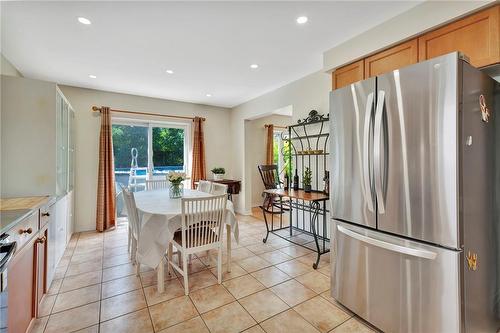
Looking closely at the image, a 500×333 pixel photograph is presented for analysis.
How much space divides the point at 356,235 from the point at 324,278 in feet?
3.40

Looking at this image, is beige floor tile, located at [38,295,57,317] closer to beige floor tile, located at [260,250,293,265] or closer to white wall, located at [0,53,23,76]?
beige floor tile, located at [260,250,293,265]

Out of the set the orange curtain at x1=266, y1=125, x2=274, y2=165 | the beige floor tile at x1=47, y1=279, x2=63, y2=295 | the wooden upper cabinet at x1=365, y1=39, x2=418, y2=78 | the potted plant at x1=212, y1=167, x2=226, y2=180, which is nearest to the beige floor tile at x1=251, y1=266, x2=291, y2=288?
the beige floor tile at x1=47, y1=279, x2=63, y2=295

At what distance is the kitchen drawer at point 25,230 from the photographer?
4.76ft

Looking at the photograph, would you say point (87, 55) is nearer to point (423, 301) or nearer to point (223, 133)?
point (223, 133)

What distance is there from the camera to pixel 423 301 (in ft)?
4.76

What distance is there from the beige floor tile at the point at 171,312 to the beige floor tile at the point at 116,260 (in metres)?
1.20

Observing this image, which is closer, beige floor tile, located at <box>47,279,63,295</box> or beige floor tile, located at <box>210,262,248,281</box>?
beige floor tile, located at <box>47,279,63,295</box>

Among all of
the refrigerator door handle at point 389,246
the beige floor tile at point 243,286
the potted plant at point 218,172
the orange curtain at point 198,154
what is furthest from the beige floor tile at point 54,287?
the potted plant at point 218,172

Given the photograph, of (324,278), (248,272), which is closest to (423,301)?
(324,278)

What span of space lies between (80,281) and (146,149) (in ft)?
9.68

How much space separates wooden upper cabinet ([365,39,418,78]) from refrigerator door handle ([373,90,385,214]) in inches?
33.8

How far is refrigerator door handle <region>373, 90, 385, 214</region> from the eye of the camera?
1.64 m

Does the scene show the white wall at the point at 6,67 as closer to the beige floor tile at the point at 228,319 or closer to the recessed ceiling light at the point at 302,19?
the recessed ceiling light at the point at 302,19

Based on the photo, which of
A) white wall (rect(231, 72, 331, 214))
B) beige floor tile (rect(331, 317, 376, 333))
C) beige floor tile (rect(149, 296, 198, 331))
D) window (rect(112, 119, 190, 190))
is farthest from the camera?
window (rect(112, 119, 190, 190))
